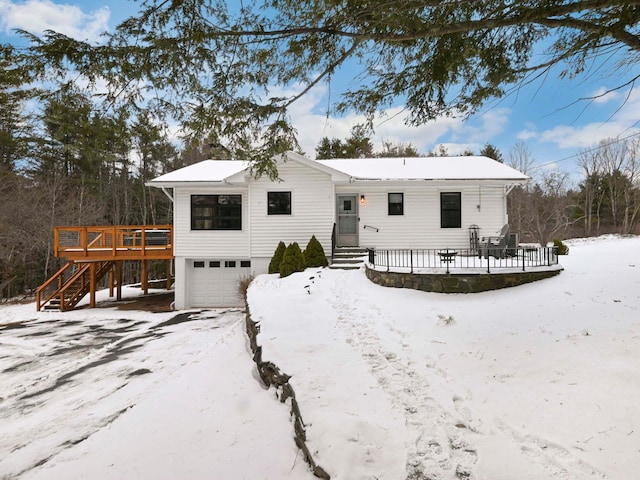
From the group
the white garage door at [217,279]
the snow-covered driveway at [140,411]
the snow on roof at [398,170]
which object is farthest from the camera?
the white garage door at [217,279]

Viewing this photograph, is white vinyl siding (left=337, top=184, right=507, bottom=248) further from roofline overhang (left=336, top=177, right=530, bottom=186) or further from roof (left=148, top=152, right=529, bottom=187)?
roof (left=148, top=152, right=529, bottom=187)

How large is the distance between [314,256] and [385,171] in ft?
16.1

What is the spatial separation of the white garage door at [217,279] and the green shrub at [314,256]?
125 inches

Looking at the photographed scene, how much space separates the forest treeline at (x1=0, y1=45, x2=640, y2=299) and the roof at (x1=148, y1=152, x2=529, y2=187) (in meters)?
2.29

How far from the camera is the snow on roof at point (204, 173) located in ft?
39.2

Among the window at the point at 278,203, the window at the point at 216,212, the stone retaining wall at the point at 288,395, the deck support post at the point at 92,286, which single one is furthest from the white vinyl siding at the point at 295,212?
the deck support post at the point at 92,286

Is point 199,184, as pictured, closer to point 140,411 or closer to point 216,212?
point 216,212

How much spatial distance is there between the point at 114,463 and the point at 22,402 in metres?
3.53

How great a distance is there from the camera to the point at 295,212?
39.9ft

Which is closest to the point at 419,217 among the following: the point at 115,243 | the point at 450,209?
the point at 450,209

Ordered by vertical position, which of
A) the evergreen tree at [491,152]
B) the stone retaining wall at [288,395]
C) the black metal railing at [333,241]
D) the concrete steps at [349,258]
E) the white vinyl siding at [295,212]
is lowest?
the stone retaining wall at [288,395]

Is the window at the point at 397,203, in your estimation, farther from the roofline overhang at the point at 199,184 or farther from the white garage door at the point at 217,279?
the white garage door at the point at 217,279

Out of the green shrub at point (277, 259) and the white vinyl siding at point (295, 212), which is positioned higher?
the white vinyl siding at point (295, 212)

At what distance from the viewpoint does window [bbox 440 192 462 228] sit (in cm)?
1230
